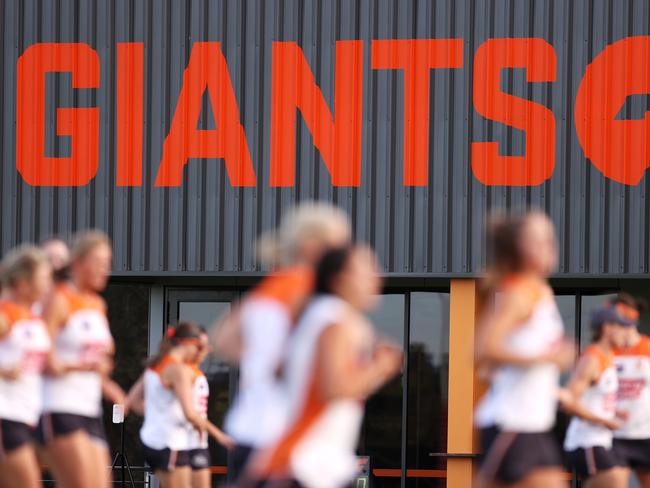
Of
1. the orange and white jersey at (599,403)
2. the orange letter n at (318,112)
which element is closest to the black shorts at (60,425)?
the orange and white jersey at (599,403)

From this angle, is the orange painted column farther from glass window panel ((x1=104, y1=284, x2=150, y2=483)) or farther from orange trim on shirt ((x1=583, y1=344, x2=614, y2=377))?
orange trim on shirt ((x1=583, y1=344, x2=614, y2=377))

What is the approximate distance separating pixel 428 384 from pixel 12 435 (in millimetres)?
9037

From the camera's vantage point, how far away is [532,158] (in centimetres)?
1555

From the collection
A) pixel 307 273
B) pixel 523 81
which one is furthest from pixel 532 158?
pixel 307 273

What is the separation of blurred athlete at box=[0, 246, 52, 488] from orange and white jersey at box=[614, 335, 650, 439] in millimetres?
4346

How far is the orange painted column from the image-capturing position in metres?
15.3

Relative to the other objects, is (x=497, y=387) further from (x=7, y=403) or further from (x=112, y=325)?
(x=112, y=325)

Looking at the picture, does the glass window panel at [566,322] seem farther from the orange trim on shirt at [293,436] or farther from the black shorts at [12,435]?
the orange trim on shirt at [293,436]

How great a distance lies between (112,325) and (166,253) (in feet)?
5.46

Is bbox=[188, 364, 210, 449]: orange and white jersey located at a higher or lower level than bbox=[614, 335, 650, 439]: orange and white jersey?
lower

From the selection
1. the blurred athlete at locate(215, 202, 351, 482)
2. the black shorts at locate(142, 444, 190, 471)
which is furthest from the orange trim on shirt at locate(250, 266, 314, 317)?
the black shorts at locate(142, 444, 190, 471)

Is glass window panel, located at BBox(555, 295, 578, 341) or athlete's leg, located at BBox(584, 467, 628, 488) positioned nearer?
athlete's leg, located at BBox(584, 467, 628, 488)

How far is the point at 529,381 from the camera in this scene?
5914 mm

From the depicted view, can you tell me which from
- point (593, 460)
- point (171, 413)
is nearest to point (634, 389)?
point (593, 460)
